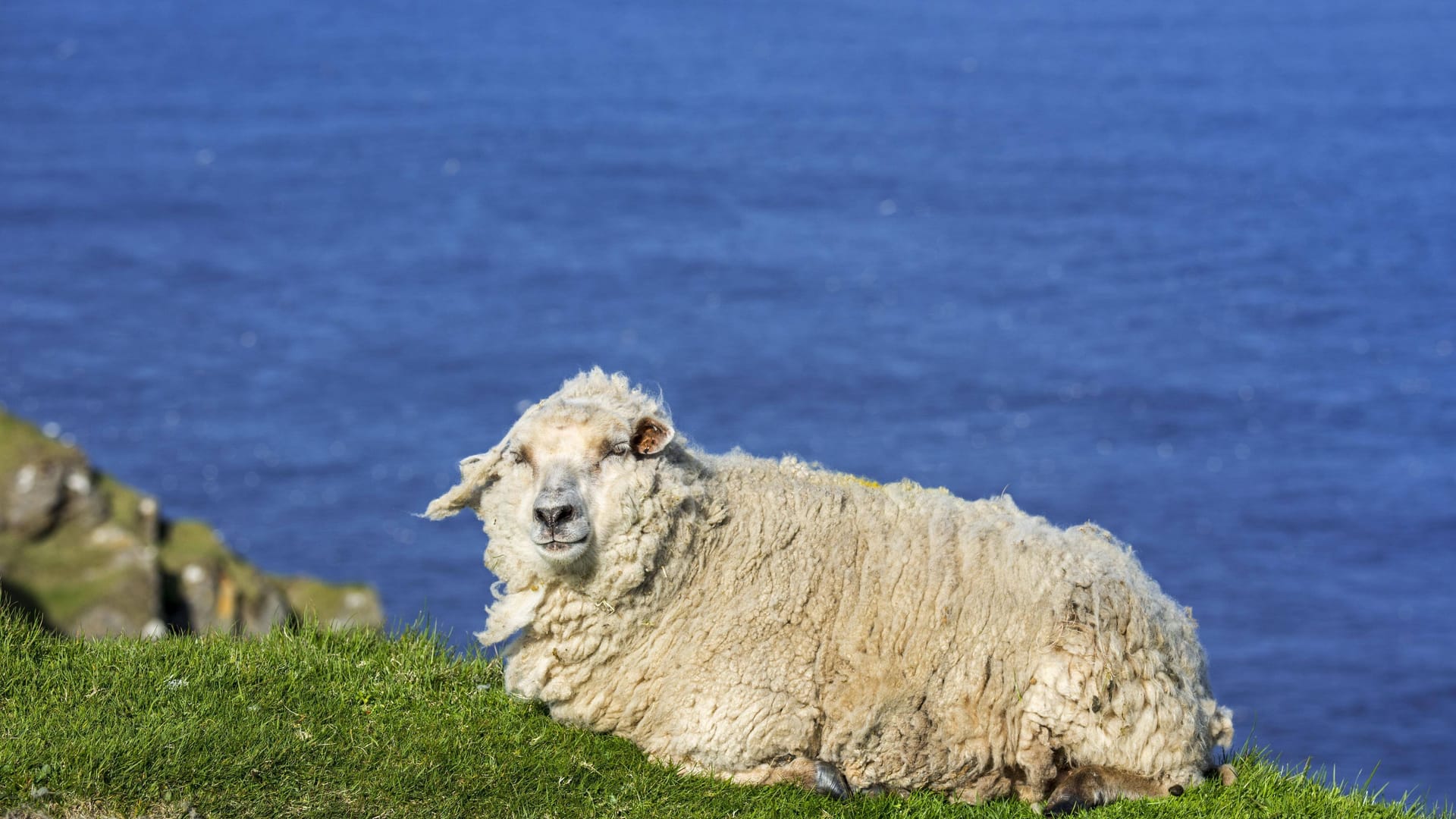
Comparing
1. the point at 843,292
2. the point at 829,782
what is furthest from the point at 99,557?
the point at 843,292

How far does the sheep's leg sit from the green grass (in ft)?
0.30

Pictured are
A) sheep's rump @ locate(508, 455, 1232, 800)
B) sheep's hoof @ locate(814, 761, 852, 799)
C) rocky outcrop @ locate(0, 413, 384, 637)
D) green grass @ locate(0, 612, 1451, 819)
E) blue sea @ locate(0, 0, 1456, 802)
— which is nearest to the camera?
green grass @ locate(0, 612, 1451, 819)

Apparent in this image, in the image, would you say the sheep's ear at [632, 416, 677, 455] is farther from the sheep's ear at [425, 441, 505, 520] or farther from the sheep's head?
the sheep's ear at [425, 441, 505, 520]

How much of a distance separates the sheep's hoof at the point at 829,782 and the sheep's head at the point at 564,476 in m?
1.39

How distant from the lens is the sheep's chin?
21.5 ft

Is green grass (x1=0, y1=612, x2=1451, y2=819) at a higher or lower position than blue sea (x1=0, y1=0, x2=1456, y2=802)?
lower

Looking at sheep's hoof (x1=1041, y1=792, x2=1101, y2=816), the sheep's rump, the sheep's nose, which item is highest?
the sheep's nose

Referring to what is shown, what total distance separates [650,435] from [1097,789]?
2.56 meters

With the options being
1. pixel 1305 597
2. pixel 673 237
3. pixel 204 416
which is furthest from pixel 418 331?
pixel 1305 597

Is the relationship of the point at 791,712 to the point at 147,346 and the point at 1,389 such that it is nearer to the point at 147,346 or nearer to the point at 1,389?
the point at 1,389

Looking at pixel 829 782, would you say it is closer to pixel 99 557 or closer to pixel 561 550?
pixel 561 550

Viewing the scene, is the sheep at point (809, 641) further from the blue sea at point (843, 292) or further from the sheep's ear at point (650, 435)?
the blue sea at point (843, 292)

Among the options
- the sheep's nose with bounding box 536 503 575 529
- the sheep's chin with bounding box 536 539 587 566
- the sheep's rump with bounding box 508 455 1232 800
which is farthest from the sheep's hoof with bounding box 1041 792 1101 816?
the sheep's nose with bounding box 536 503 575 529

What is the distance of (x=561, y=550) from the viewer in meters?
6.56
